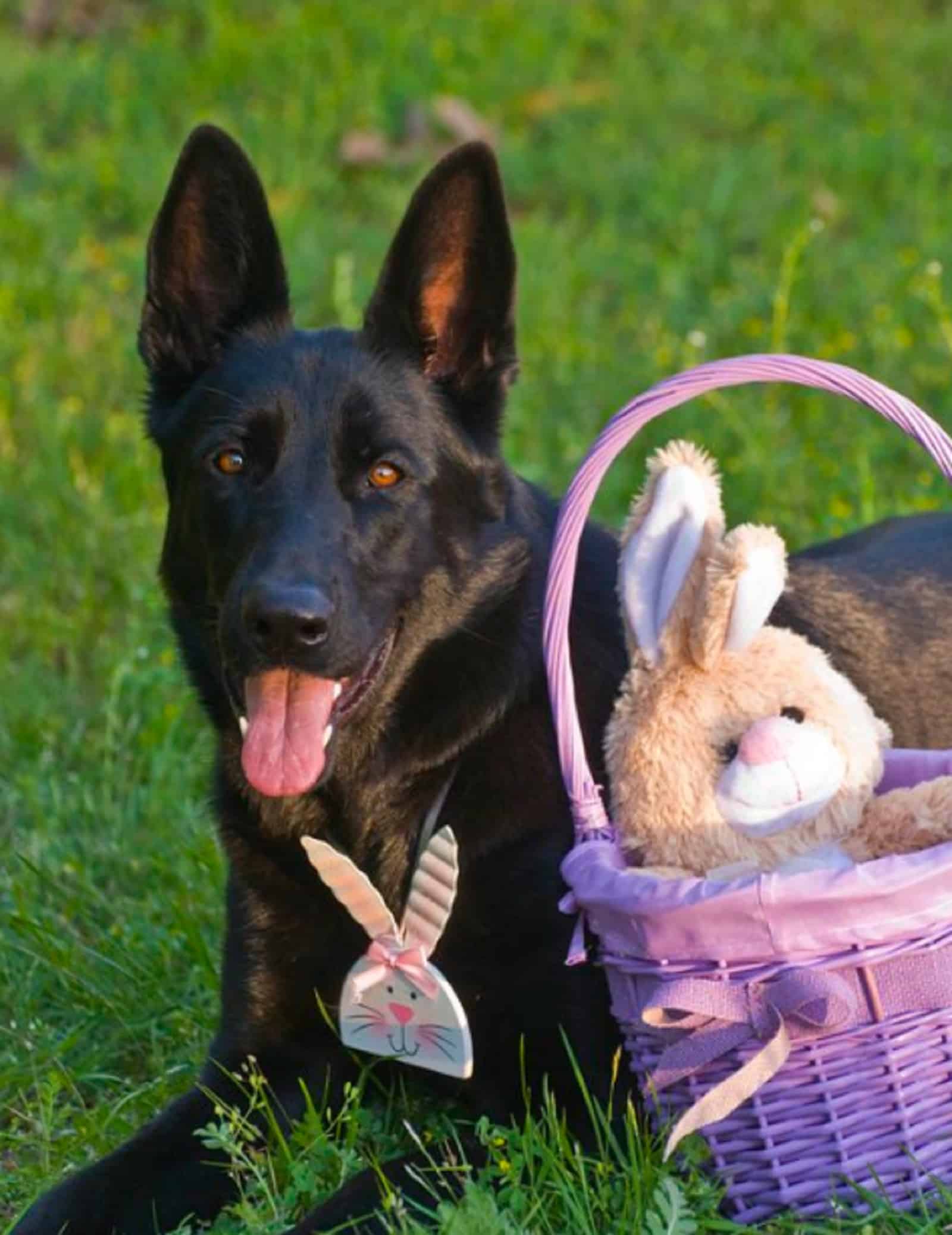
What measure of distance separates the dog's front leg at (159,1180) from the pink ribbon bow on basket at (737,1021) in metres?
0.65

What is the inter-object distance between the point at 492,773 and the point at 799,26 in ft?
25.4

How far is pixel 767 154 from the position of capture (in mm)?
8055

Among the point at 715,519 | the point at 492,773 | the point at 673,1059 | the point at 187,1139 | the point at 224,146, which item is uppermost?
the point at 224,146

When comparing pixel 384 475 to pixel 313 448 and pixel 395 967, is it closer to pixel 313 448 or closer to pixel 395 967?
pixel 313 448

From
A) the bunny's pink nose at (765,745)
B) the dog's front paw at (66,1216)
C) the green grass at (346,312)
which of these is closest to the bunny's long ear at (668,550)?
the bunny's pink nose at (765,745)

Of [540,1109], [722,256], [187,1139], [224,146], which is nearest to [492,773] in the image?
[540,1109]

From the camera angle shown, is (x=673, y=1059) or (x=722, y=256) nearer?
(x=673, y=1059)

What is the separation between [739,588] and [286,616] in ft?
1.98

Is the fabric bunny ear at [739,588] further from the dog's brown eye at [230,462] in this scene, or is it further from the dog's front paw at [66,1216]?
the dog's front paw at [66,1216]

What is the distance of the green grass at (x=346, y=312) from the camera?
3.30 m

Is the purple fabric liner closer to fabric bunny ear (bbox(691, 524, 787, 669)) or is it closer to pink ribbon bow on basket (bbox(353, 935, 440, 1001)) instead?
fabric bunny ear (bbox(691, 524, 787, 669))

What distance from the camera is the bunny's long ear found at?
102 inches

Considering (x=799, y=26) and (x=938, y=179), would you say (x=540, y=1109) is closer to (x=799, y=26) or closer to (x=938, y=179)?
(x=938, y=179)

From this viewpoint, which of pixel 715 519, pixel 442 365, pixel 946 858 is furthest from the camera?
pixel 442 365
